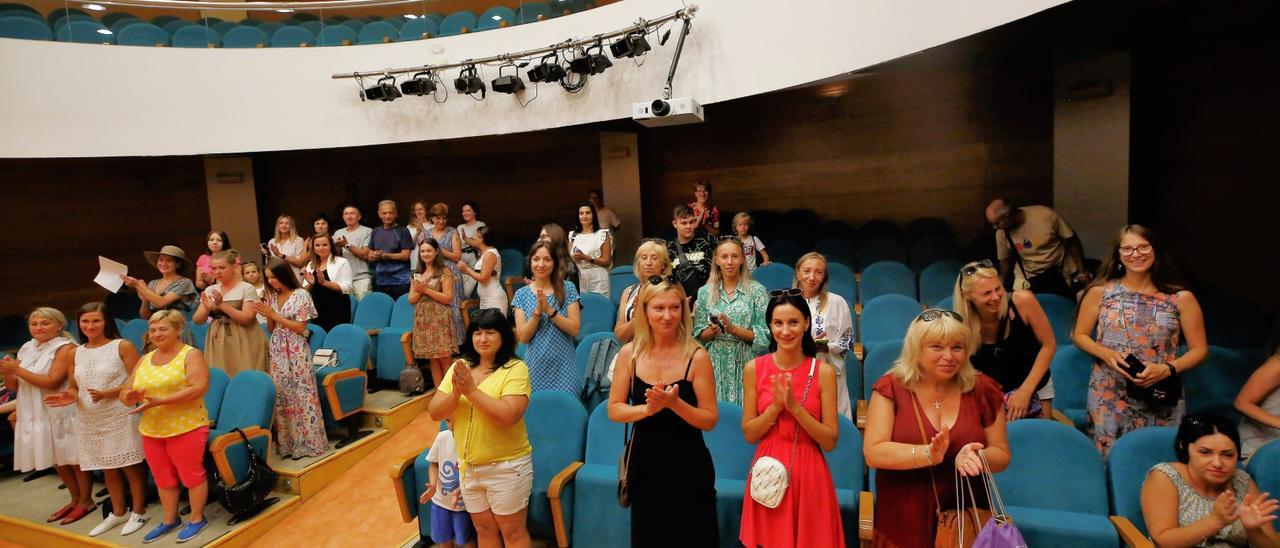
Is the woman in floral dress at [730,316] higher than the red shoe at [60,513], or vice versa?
the woman in floral dress at [730,316]

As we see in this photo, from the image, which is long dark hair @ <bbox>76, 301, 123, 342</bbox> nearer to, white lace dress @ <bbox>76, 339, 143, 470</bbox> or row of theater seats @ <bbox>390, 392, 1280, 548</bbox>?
white lace dress @ <bbox>76, 339, 143, 470</bbox>

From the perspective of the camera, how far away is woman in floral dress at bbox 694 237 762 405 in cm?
271

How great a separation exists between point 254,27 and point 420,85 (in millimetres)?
2124

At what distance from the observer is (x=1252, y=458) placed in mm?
2061

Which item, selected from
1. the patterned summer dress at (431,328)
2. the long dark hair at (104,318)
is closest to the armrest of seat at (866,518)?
the patterned summer dress at (431,328)

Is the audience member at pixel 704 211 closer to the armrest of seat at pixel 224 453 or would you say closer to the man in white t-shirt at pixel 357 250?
the man in white t-shirt at pixel 357 250

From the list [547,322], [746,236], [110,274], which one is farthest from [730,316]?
[110,274]

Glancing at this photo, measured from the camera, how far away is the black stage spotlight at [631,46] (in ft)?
17.1

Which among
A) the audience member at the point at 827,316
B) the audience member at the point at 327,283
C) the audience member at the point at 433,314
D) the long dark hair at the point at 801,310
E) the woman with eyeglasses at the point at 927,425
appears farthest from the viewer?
the audience member at the point at 327,283

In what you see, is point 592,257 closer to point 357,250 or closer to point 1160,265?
point 357,250

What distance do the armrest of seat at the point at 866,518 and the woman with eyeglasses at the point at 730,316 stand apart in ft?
2.57

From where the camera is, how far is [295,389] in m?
3.72

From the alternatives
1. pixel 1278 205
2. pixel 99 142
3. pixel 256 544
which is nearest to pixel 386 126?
pixel 99 142

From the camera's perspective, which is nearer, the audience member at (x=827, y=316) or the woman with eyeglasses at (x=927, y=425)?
the woman with eyeglasses at (x=927, y=425)
